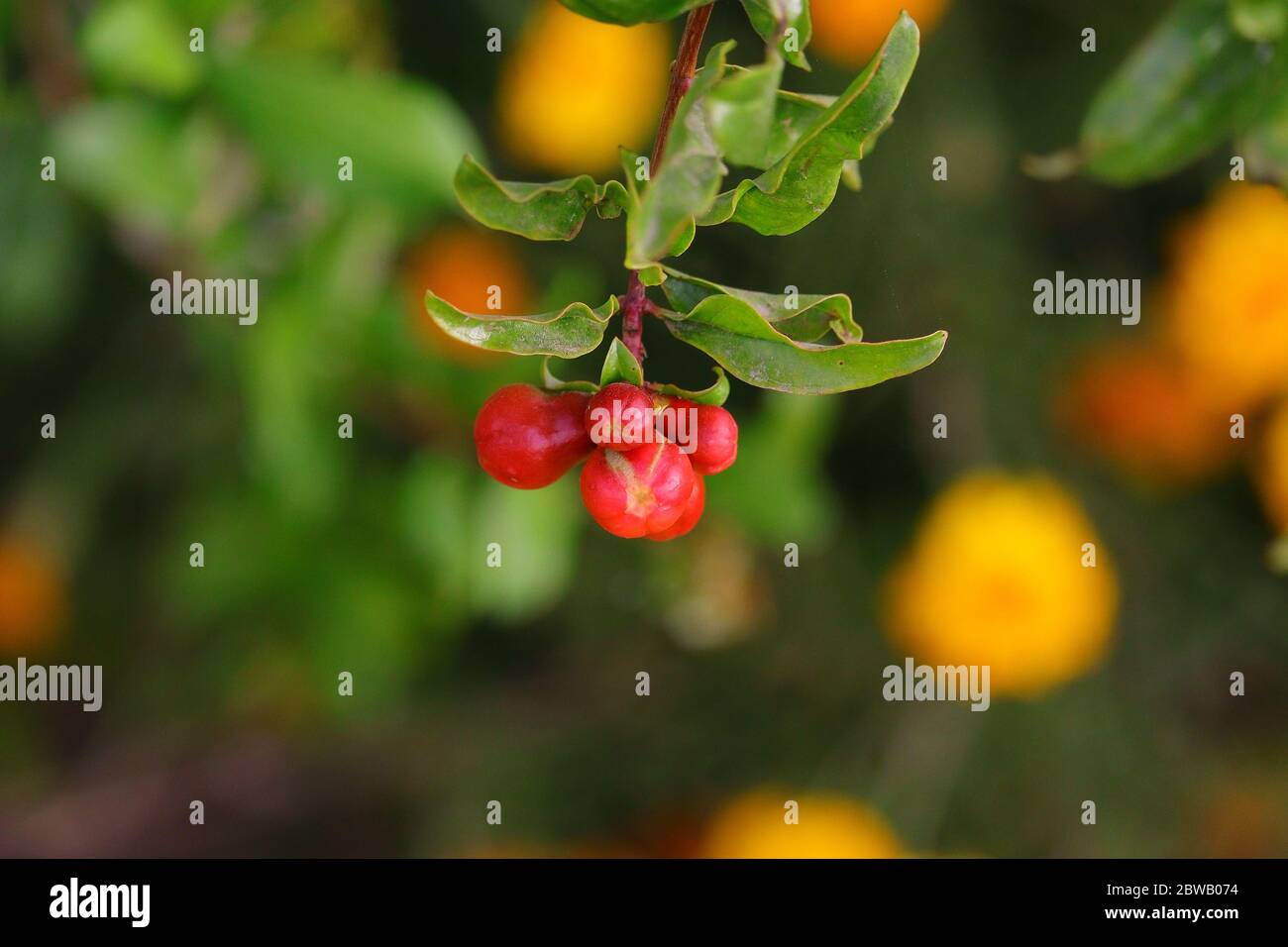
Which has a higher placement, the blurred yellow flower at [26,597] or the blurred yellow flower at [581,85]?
the blurred yellow flower at [581,85]

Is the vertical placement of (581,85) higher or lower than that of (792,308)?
higher

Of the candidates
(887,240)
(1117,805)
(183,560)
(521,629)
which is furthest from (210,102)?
(1117,805)

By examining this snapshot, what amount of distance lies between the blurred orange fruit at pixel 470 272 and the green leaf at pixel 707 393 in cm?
73

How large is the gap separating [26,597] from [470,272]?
569 mm

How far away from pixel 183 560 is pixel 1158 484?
92cm

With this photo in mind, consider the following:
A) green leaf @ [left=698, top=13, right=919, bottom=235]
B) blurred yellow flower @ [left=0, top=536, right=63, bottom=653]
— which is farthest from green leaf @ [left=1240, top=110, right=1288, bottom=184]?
blurred yellow flower @ [left=0, top=536, right=63, bottom=653]

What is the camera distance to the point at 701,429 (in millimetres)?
334

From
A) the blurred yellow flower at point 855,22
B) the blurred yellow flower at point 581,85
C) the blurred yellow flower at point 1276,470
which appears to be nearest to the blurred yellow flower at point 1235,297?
the blurred yellow flower at point 1276,470

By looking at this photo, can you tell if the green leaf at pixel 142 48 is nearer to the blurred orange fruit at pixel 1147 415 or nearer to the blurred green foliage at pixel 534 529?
the blurred green foliage at pixel 534 529

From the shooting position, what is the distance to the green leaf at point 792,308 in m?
0.35

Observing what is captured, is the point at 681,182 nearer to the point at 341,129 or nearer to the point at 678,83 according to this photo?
the point at 678,83

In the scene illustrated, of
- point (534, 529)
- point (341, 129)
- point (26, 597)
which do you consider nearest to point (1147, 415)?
point (534, 529)

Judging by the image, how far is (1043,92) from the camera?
1131 millimetres

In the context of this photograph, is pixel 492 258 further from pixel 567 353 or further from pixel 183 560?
pixel 567 353
